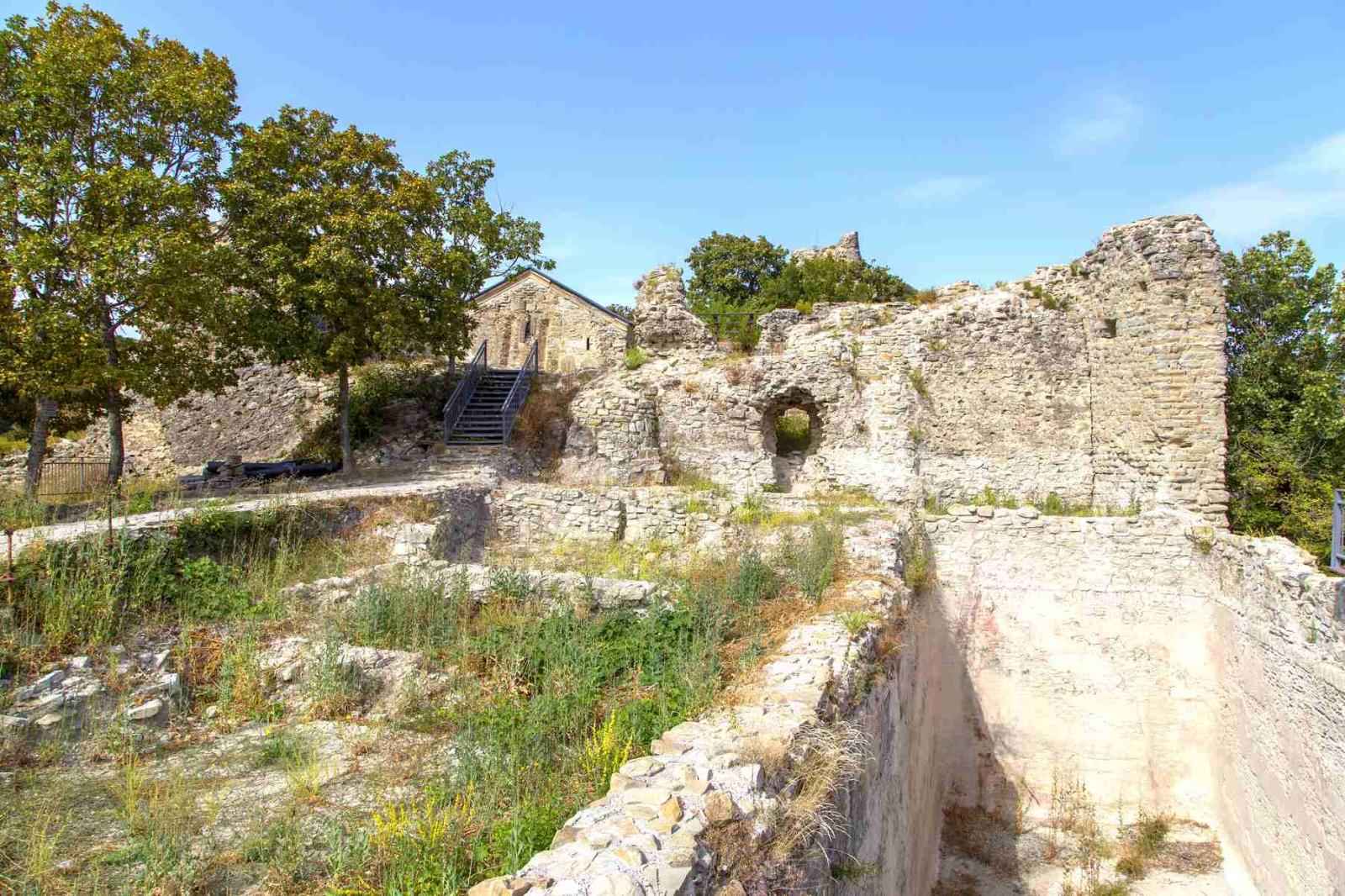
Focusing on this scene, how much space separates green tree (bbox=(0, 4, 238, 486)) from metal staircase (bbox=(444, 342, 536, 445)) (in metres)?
4.95

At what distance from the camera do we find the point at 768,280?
2978 cm

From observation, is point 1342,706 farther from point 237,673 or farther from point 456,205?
point 456,205

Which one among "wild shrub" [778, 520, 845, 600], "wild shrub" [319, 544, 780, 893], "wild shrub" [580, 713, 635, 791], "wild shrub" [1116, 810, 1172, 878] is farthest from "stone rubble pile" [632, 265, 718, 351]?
"wild shrub" [580, 713, 635, 791]

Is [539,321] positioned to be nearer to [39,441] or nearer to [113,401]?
[113,401]

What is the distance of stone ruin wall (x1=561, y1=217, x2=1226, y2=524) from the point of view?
11.6 m

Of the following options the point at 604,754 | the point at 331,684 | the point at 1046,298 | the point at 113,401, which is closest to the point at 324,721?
the point at 331,684

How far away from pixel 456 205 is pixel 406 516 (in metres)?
7.79

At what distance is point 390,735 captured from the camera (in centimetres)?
498

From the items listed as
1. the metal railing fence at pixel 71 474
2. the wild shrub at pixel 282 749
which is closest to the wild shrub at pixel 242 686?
the wild shrub at pixel 282 749

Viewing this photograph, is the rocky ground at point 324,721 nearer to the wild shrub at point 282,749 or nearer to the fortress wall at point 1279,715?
the wild shrub at point 282,749

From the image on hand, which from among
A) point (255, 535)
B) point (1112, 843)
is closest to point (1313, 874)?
point (1112, 843)

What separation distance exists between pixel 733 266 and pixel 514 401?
18.8 metres

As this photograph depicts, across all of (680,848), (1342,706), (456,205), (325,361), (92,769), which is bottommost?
(1342,706)

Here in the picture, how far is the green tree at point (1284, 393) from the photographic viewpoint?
11.9 m
